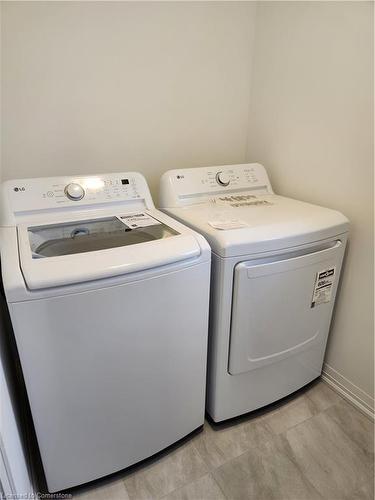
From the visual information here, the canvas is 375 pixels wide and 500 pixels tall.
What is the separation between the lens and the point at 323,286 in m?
1.41

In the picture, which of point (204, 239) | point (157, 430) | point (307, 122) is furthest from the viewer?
point (307, 122)

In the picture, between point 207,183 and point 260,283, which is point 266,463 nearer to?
point 260,283

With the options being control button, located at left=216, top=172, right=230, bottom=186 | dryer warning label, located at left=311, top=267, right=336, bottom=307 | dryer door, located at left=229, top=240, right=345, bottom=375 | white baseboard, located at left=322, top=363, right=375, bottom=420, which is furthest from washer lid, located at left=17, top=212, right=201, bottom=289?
white baseboard, located at left=322, top=363, right=375, bottom=420

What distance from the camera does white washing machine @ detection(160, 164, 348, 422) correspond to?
3.92 feet

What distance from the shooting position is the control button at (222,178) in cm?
167

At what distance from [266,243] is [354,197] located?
55 cm

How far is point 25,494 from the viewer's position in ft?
3.14

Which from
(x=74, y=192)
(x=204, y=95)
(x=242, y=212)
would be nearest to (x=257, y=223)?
(x=242, y=212)

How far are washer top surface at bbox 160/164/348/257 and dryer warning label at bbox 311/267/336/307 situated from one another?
169mm

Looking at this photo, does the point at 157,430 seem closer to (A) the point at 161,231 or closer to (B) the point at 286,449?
(B) the point at 286,449

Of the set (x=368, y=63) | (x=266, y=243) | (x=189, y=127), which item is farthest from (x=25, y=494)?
(x=368, y=63)

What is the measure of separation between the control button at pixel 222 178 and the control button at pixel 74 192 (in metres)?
0.67

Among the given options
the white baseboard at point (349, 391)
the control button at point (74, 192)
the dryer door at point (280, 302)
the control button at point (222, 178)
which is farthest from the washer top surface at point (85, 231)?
the white baseboard at point (349, 391)

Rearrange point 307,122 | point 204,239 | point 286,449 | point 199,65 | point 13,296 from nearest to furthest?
point 13,296 → point 204,239 → point 286,449 → point 307,122 → point 199,65
